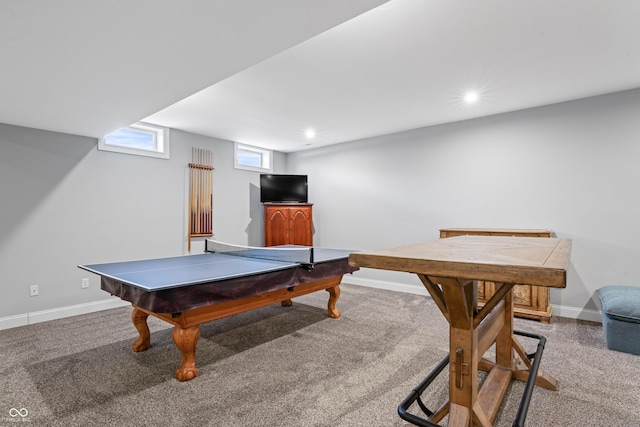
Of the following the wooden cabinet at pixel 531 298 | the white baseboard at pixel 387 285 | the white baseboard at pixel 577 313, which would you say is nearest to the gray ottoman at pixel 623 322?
the wooden cabinet at pixel 531 298

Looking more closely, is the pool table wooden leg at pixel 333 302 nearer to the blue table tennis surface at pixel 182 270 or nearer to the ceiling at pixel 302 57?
the blue table tennis surface at pixel 182 270

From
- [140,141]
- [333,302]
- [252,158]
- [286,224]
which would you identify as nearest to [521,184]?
[333,302]

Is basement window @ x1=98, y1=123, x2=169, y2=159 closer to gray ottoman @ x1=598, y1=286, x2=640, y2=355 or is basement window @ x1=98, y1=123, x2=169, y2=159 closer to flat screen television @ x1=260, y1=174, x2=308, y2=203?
flat screen television @ x1=260, y1=174, x2=308, y2=203

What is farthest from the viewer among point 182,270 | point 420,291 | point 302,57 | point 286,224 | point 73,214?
point 286,224

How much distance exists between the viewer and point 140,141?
4473 mm

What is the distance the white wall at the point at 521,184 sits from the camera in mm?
3416

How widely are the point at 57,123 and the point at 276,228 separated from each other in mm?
3310

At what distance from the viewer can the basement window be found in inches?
162

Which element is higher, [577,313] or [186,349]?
[186,349]

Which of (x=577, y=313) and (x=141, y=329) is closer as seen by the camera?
(x=141, y=329)

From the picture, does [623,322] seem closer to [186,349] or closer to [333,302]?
[333,302]

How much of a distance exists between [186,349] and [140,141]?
344cm

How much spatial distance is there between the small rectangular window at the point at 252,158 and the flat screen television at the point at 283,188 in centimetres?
42

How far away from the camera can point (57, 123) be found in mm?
3336
